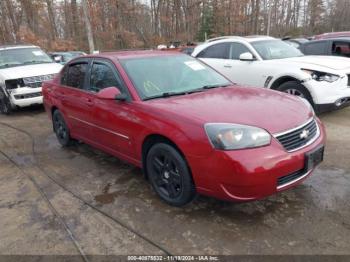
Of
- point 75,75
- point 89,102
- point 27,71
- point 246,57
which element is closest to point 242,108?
point 89,102

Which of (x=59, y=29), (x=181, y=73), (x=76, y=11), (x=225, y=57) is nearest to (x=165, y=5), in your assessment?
(x=76, y=11)

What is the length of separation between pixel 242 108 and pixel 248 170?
30.7 inches

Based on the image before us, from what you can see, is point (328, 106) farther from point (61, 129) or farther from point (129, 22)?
point (129, 22)

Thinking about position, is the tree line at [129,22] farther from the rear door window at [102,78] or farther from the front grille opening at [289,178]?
the front grille opening at [289,178]

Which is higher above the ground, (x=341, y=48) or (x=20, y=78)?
(x=341, y=48)

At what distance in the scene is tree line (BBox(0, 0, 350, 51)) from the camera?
34156 millimetres

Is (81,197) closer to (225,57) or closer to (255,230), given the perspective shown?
(255,230)

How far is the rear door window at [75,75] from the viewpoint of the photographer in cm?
488

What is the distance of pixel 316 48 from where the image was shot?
885 cm

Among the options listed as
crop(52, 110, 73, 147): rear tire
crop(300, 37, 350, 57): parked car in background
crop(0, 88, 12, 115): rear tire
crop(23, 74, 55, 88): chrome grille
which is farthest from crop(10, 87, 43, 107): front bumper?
crop(300, 37, 350, 57): parked car in background

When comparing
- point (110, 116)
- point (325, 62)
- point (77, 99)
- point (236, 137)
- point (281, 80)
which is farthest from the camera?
point (281, 80)

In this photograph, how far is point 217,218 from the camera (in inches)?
129

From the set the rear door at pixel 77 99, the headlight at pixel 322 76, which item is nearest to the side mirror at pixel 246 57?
the headlight at pixel 322 76

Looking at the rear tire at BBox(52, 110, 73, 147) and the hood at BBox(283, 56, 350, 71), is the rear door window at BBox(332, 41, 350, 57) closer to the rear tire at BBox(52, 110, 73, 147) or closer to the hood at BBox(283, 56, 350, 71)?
the hood at BBox(283, 56, 350, 71)
